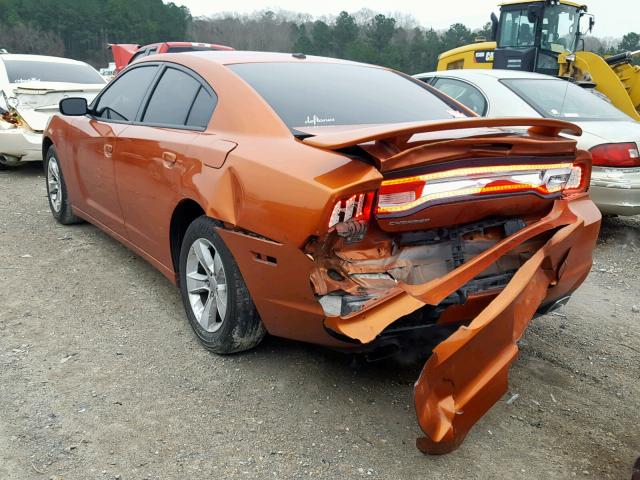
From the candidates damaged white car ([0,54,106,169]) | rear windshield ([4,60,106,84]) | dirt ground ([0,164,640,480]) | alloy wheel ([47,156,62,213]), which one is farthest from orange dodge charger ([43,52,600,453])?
rear windshield ([4,60,106,84])

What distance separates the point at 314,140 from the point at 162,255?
1504 millimetres

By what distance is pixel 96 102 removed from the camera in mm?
4598

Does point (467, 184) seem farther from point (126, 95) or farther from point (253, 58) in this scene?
point (126, 95)

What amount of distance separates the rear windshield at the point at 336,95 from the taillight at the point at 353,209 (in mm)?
691

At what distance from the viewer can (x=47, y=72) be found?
8727 mm

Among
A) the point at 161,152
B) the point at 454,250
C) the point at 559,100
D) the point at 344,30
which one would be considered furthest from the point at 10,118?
the point at 344,30

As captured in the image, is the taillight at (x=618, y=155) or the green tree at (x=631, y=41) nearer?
the taillight at (x=618, y=155)

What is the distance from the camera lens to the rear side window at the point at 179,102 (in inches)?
128

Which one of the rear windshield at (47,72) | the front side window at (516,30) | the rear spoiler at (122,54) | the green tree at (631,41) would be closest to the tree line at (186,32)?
the green tree at (631,41)

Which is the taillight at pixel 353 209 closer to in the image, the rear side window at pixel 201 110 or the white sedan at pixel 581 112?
the rear side window at pixel 201 110

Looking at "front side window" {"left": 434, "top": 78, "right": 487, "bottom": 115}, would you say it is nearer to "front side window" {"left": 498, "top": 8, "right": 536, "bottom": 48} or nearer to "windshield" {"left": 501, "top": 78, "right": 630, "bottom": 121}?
"windshield" {"left": 501, "top": 78, "right": 630, "bottom": 121}

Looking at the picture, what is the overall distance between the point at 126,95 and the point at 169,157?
1.24m

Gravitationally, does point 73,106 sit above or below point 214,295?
above

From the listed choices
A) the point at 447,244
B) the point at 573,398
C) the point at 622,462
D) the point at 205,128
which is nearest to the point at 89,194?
the point at 205,128
